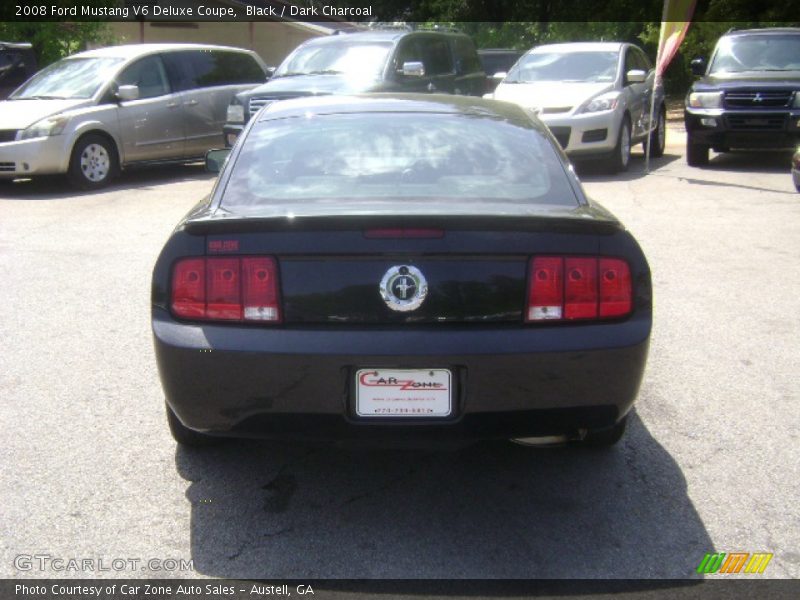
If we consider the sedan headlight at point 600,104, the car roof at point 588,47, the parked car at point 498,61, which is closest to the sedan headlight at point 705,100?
the sedan headlight at point 600,104

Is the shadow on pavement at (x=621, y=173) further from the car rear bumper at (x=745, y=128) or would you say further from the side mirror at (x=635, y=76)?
the side mirror at (x=635, y=76)

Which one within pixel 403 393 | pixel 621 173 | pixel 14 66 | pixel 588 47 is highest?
pixel 588 47

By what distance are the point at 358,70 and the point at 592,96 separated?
3168 mm

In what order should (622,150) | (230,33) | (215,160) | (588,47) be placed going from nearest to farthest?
(215,160)
(622,150)
(588,47)
(230,33)

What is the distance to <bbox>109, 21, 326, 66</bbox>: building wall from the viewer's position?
3650 cm

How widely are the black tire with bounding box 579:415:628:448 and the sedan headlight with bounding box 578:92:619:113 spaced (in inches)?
401

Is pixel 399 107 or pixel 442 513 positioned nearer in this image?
pixel 442 513

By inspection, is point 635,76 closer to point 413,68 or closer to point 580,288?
point 413,68

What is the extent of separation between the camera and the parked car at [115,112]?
522 inches

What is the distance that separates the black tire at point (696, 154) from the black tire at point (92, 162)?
7.96 m

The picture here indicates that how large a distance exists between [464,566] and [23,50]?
16.5m

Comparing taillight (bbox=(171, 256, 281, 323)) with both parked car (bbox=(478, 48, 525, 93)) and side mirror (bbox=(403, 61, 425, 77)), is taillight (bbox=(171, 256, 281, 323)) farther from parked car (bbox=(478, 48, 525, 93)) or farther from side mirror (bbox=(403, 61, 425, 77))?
parked car (bbox=(478, 48, 525, 93))

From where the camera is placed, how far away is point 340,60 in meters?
15.0

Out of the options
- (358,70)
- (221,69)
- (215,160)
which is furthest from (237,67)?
(215,160)
